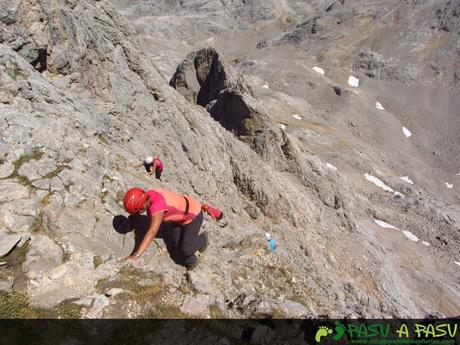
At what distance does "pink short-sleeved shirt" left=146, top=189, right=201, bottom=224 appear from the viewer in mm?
9844

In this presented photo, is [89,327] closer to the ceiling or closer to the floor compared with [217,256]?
closer to the ceiling

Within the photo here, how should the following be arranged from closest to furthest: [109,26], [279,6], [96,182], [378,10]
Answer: [96,182]
[109,26]
[378,10]
[279,6]

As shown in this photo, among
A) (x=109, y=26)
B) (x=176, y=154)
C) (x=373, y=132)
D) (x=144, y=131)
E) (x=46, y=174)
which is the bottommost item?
(x=373, y=132)

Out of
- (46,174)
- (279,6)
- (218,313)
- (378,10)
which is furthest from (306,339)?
(279,6)

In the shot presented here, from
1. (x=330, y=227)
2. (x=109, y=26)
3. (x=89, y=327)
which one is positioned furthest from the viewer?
(x=330, y=227)

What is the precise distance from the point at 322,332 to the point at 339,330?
69cm

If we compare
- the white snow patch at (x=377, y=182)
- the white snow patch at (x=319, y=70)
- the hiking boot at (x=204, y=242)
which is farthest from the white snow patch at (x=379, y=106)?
the hiking boot at (x=204, y=242)

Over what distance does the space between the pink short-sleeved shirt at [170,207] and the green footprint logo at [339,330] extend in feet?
16.4

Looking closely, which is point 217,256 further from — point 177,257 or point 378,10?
point 378,10

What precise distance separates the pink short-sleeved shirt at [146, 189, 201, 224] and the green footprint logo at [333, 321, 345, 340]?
4.99 m

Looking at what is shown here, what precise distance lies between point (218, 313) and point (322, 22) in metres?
146

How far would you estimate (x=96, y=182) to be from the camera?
38.9ft

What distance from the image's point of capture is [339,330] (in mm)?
10414

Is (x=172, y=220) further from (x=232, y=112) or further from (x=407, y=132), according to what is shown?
(x=407, y=132)
